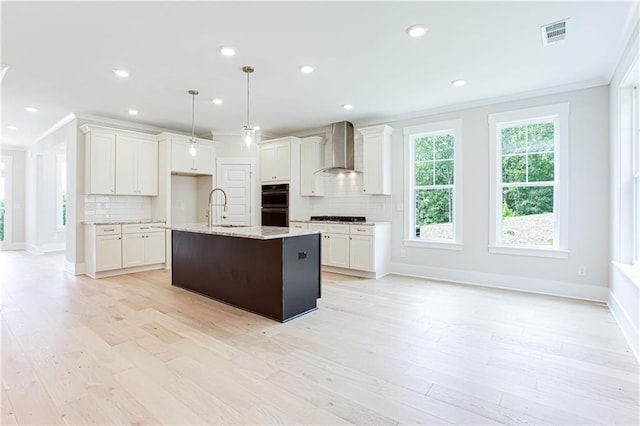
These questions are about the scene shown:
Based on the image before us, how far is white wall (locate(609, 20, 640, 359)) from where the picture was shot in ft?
9.86

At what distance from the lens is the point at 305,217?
6.63 meters

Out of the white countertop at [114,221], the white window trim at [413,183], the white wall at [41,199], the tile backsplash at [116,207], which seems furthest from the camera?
the white wall at [41,199]

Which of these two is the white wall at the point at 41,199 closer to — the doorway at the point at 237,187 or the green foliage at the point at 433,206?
the doorway at the point at 237,187

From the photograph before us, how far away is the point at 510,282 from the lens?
463 centimetres

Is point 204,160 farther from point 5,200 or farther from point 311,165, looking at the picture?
point 5,200

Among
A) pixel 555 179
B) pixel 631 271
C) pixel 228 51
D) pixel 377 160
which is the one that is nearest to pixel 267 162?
pixel 377 160

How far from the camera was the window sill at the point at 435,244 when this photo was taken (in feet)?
16.6

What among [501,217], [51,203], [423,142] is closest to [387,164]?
[423,142]

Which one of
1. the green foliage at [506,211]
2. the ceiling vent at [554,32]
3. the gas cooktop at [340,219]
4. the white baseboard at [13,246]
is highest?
the ceiling vent at [554,32]

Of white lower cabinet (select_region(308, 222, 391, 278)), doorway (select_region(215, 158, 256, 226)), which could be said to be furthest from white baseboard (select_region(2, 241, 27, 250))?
white lower cabinet (select_region(308, 222, 391, 278))

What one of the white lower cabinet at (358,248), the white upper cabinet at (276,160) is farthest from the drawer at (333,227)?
the white upper cabinet at (276,160)

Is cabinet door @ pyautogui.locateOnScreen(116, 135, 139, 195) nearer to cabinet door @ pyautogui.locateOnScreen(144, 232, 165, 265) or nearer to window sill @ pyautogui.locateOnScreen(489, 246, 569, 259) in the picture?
cabinet door @ pyautogui.locateOnScreen(144, 232, 165, 265)

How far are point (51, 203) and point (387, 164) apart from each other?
27.1ft

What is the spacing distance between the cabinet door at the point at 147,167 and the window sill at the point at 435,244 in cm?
456
